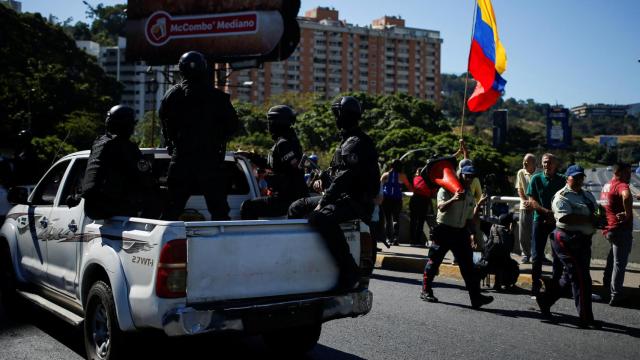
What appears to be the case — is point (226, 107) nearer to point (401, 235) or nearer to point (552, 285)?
point (552, 285)

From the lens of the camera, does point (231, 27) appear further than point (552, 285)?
Yes

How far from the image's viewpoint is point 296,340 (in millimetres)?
5902

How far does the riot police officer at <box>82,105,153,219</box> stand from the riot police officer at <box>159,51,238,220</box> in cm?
25

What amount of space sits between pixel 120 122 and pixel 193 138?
0.59 metres

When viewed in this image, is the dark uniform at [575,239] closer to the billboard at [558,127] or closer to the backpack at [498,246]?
the backpack at [498,246]

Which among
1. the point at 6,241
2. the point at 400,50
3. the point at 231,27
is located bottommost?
the point at 6,241

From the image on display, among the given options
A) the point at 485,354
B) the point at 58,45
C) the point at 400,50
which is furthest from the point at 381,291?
the point at 400,50

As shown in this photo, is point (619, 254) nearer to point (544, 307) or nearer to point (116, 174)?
point (544, 307)

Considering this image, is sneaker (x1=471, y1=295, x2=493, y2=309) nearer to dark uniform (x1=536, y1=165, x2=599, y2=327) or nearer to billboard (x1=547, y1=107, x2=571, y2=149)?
dark uniform (x1=536, y1=165, x2=599, y2=327)

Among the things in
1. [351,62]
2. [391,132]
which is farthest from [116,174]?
[351,62]

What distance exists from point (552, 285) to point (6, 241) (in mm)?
5787

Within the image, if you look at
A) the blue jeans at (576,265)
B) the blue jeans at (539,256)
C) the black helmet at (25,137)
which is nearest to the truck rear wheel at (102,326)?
the blue jeans at (576,265)

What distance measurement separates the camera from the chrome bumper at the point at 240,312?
4.45m

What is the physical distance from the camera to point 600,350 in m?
6.38
